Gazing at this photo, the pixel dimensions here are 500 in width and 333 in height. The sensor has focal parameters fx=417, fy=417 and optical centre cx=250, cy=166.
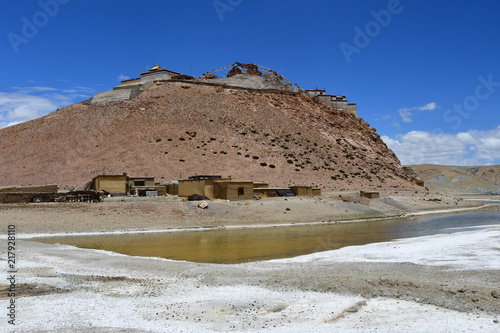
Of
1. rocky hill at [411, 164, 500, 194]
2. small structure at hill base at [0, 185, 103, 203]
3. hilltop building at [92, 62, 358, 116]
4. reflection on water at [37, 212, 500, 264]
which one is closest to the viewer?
reflection on water at [37, 212, 500, 264]

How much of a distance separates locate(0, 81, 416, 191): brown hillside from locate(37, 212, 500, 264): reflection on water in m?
22.2

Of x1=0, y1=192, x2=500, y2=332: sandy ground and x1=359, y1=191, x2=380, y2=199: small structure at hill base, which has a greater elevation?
x1=359, y1=191, x2=380, y2=199: small structure at hill base

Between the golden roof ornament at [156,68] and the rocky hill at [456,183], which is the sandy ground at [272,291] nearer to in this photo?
the golden roof ornament at [156,68]

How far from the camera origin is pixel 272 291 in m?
10.6

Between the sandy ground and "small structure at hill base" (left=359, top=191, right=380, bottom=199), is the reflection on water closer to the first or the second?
the sandy ground

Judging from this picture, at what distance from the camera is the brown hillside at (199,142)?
50.7 meters

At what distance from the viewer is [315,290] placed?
34.7 feet

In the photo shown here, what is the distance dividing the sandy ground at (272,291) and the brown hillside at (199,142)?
32.0 meters

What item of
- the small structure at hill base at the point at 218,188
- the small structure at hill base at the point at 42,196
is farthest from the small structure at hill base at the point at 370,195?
the small structure at hill base at the point at 42,196

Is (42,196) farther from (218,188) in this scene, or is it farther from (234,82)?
(234,82)

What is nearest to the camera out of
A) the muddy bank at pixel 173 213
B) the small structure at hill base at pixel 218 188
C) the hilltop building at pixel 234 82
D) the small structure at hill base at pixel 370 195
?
the muddy bank at pixel 173 213

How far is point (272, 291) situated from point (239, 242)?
11.8 m

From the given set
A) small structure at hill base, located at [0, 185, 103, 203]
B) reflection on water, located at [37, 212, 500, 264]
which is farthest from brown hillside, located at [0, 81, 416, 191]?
reflection on water, located at [37, 212, 500, 264]

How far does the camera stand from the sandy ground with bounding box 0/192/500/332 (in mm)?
8188
